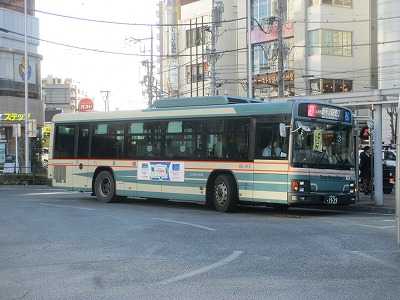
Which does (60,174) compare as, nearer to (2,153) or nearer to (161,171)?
(161,171)

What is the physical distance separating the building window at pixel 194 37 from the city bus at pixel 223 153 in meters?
42.8

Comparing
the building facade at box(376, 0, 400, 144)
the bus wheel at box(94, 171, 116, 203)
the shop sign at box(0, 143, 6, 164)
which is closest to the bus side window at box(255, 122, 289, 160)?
the bus wheel at box(94, 171, 116, 203)

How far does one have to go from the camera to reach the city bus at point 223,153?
16.3 meters

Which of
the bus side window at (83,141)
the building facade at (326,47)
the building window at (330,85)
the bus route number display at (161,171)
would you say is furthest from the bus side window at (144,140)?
the building window at (330,85)

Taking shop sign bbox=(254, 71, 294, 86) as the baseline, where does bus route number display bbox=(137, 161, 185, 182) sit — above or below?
below

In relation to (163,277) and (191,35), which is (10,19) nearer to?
(191,35)

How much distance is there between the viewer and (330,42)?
48.3 m

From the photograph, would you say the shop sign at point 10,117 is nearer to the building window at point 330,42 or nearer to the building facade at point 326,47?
the building facade at point 326,47

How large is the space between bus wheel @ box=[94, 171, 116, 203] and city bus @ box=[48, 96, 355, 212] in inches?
1.3

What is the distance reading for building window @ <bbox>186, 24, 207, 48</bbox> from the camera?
211 ft

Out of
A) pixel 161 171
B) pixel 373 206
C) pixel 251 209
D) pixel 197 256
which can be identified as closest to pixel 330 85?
pixel 373 206

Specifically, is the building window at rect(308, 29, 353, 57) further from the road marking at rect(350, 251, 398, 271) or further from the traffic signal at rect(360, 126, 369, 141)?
the road marking at rect(350, 251, 398, 271)

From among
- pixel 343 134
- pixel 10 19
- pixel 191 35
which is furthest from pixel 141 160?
pixel 191 35

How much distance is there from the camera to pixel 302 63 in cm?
4925
